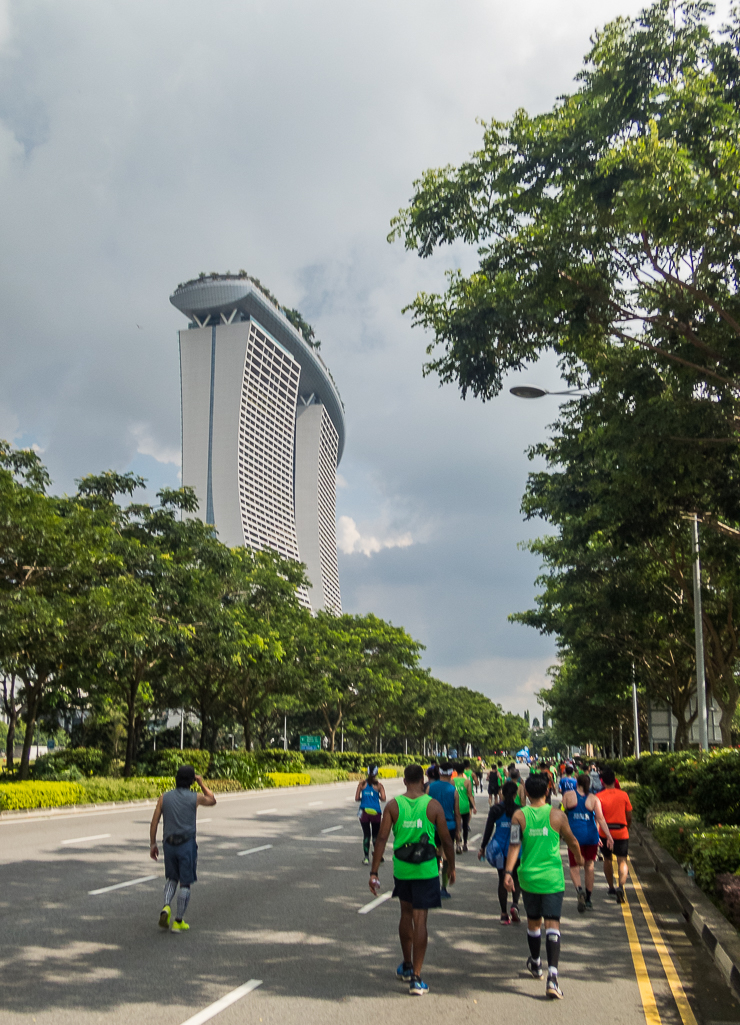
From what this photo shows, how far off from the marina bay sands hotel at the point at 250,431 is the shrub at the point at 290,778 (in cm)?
7624

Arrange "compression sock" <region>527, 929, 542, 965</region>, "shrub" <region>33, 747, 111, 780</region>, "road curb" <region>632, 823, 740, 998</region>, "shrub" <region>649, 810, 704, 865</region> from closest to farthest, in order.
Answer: "compression sock" <region>527, 929, 542, 965</region>, "road curb" <region>632, 823, 740, 998</region>, "shrub" <region>649, 810, 704, 865</region>, "shrub" <region>33, 747, 111, 780</region>

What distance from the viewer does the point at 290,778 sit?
1873 inches

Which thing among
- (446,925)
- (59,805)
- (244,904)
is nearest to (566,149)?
(446,925)

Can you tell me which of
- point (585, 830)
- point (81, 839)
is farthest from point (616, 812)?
point (81, 839)

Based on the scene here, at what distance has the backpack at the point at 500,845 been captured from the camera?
1070cm

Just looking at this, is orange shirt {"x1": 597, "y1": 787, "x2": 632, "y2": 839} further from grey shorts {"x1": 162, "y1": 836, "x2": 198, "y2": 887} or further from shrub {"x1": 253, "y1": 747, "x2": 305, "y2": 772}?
shrub {"x1": 253, "y1": 747, "x2": 305, "y2": 772}

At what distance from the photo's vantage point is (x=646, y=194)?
34.0 feet

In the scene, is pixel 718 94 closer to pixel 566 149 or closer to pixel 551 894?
pixel 566 149

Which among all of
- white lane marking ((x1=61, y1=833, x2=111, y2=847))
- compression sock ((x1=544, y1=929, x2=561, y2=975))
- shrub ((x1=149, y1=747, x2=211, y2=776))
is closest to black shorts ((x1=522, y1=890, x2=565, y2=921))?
compression sock ((x1=544, y1=929, x2=561, y2=975))

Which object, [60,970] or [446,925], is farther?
[446,925]

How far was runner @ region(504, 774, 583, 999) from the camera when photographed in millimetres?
7188

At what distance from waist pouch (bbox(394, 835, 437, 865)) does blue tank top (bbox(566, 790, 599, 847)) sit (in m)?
5.11

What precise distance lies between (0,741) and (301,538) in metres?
64.8

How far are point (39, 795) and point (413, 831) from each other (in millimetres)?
20871
